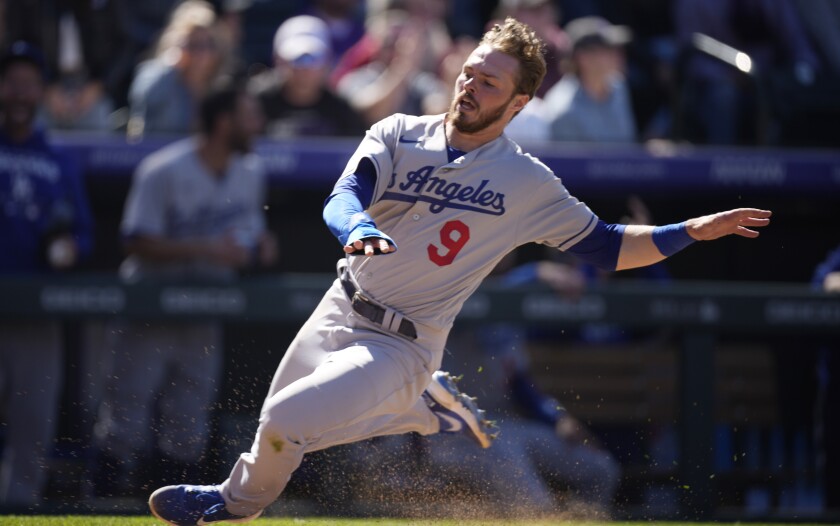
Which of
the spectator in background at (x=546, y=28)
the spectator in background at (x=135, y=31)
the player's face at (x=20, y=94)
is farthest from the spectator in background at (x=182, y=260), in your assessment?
the spectator in background at (x=546, y=28)

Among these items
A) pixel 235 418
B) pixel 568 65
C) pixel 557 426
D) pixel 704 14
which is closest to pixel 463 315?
pixel 557 426

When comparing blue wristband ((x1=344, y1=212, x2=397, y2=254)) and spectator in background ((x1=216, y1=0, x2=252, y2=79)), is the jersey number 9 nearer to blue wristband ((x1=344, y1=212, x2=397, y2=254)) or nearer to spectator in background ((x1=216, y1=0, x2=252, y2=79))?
blue wristband ((x1=344, y1=212, x2=397, y2=254))

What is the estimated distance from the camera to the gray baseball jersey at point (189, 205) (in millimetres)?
7562

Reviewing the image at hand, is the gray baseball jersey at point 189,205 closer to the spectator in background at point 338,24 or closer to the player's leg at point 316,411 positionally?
the spectator in background at point 338,24

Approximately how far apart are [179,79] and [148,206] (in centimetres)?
119

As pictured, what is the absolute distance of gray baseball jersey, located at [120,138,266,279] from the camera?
7.56m

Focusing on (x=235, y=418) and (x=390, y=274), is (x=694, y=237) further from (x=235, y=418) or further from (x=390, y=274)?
(x=235, y=418)

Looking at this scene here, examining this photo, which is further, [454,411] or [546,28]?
[546,28]

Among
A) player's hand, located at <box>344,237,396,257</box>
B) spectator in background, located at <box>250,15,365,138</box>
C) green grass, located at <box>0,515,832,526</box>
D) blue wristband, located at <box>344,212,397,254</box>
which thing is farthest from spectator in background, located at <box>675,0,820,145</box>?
player's hand, located at <box>344,237,396,257</box>

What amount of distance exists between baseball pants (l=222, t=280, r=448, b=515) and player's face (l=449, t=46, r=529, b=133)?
2.62ft

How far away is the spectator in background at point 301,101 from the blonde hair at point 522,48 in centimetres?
357

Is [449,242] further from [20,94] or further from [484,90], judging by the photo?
[20,94]

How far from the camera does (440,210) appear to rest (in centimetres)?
475

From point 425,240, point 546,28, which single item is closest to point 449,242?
point 425,240
